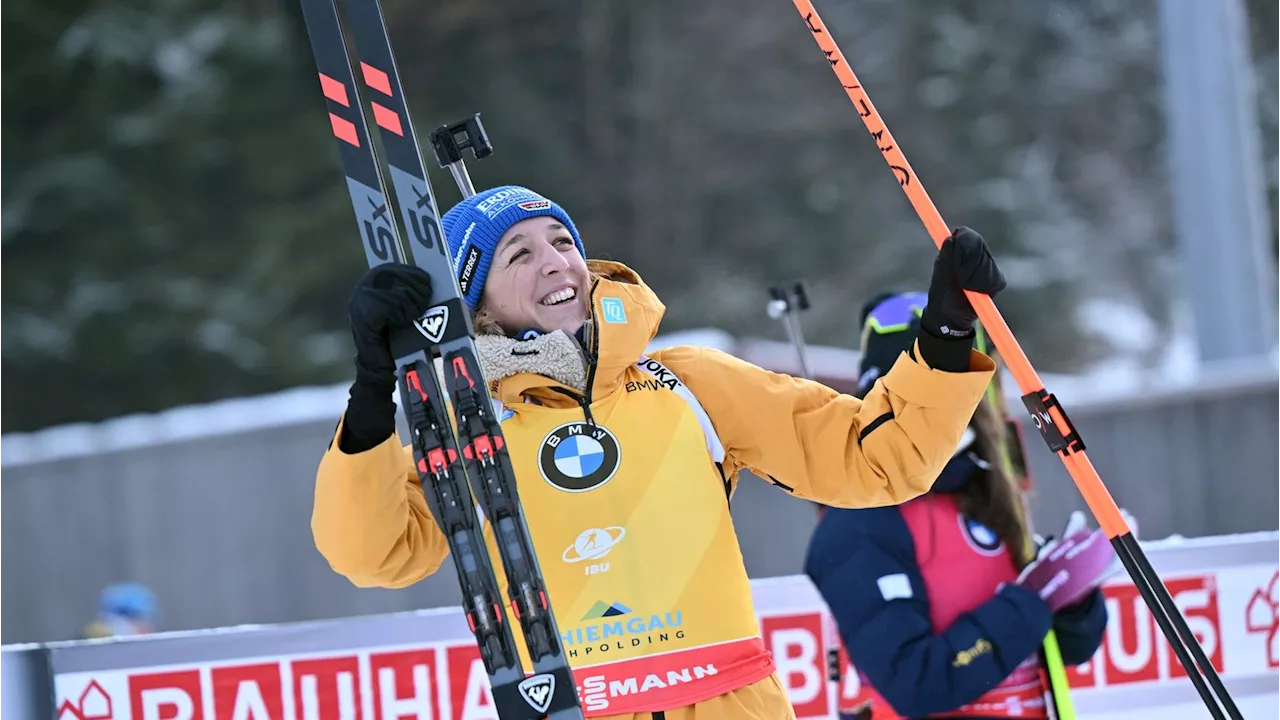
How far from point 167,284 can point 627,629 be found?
15.9 meters

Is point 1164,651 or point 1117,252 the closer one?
point 1164,651

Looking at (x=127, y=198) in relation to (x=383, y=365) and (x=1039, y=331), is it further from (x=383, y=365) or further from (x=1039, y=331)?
(x=383, y=365)

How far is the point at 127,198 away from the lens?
17719 mm

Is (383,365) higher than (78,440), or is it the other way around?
(78,440)

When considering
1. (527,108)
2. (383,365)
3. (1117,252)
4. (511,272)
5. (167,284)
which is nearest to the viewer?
(383,365)

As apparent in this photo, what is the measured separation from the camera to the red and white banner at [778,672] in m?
3.75

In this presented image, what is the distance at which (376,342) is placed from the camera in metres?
2.57

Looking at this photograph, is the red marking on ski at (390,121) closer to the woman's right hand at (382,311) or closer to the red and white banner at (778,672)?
the woman's right hand at (382,311)

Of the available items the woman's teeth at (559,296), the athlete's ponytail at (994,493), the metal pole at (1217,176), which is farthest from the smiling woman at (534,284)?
the metal pole at (1217,176)

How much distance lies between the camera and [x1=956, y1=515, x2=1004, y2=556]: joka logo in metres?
3.38

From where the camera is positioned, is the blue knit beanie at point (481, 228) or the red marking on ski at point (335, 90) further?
the blue knit beanie at point (481, 228)

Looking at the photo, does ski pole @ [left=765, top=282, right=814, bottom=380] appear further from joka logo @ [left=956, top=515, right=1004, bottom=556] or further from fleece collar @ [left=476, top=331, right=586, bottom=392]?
fleece collar @ [left=476, top=331, right=586, bottom=392]

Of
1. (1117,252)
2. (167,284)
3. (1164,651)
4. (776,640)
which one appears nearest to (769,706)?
(776,640)

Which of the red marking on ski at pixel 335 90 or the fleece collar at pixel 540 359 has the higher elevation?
the red marking on ski at pixel 335 90
